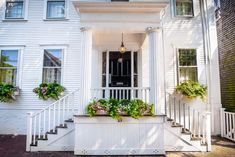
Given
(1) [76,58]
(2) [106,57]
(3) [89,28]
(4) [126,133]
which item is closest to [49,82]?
(1) [76,58]

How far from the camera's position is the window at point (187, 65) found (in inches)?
275

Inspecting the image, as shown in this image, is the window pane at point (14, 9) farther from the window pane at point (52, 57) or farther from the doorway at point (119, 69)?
the doorway at point (119, 69)

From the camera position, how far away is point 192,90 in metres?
6.44

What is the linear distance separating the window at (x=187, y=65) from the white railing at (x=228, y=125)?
5.24ft

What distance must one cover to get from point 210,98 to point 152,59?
10.9 feet

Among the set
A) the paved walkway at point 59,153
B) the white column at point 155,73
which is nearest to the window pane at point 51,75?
the paved walkway at point 59,153

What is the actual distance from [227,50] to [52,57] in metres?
7.76

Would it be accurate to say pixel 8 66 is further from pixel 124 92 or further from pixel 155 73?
pixel 155 73

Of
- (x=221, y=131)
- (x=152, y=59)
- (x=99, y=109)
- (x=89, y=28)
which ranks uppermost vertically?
(x=89, y=28)

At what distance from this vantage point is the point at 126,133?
479cm

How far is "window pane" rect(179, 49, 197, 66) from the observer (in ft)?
23.2

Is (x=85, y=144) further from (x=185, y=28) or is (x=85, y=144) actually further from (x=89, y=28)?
(x=185, y=28)

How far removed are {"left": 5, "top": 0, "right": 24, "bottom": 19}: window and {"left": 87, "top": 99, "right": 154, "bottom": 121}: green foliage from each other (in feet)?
17.3

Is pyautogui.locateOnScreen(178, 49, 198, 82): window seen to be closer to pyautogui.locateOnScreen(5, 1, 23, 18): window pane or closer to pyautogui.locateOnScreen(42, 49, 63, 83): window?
pyautogui.locateOnScreen(42, 49, 63, 83): window
